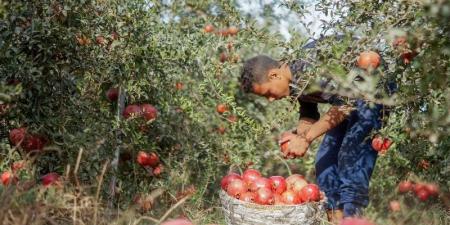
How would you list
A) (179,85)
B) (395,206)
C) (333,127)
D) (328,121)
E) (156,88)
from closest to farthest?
(328,121)
(333,127)
(156,88)
(179,85)
(395,206)

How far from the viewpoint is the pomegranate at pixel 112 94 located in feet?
12.9

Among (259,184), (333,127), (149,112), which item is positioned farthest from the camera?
(149,112)

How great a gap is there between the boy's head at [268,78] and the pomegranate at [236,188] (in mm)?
748

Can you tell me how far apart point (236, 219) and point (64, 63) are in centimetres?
116

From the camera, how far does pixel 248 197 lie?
306 centimetres

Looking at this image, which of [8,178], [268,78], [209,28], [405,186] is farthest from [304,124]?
[8,178]

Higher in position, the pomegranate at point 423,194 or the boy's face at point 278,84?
the boy's face at point 278,84

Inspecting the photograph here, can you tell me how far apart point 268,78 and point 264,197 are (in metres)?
0.93

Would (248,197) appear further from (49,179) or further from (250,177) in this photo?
(49,179)

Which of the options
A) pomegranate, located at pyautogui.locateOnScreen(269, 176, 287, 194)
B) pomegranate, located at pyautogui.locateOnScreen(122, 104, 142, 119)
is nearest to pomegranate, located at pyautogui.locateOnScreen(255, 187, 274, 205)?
pomegranate, located at pyautogui.locateOnScreen(269, 176, 287, 194)

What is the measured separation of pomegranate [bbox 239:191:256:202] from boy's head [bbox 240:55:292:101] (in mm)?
812

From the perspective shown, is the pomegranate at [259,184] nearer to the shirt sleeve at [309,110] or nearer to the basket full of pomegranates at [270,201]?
the basket full of pomegranates at [270,201]

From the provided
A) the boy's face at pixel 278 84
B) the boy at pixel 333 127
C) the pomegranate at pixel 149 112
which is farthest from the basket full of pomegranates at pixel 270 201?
the pomegranate at pixel 149 112

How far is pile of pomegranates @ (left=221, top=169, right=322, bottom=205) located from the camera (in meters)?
3.04
